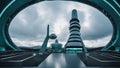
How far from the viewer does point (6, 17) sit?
44.5m

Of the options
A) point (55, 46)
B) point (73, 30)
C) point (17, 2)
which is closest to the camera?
point (17, 2)

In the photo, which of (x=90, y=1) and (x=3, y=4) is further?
(x=90, y=1)

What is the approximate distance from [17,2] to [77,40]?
101ft

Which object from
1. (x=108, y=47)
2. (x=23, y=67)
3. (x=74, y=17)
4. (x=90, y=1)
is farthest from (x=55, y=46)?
(x=23, y=67)

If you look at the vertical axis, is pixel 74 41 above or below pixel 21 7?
below

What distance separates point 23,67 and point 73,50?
50281 mm

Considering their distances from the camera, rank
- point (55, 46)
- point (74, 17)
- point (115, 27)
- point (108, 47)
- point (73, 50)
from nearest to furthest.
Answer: point (115, 27) → point (108, 47) → point (73, 50) → point (74, 17) → point (55, 46)

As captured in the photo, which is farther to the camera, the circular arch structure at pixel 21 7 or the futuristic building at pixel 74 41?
the futuristic building at pixel 74 41

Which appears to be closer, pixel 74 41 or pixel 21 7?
pixel 21 7

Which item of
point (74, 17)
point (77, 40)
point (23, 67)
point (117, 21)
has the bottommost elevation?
point (23, 67)

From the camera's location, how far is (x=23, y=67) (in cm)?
1026

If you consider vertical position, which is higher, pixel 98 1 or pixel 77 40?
pixel 98 1

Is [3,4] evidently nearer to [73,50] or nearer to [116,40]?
[73,50]

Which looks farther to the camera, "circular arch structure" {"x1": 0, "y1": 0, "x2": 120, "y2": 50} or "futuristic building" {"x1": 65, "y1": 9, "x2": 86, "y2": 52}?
"futuristic building" {"x1": 65, "y1": 9, "x2": 86, "y2": 52}
